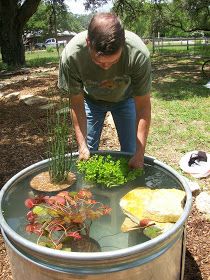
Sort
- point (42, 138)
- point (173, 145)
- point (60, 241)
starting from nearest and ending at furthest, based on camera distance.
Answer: point (60, 241) → point (173, 145) → point (42, 138)

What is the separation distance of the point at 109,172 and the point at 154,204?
412 mm

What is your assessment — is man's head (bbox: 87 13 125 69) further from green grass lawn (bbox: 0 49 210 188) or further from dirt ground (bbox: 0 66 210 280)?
green grass lawn (bbox: 0 49 210 188)

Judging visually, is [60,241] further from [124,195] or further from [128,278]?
[124,195]

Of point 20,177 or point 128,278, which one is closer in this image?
point 128,278

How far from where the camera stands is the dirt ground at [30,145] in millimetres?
2752

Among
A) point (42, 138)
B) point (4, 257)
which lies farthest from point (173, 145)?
point (4, 257)

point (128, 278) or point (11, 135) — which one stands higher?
point (128, 278)

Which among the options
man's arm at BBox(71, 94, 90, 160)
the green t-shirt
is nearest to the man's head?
the green t-shirt

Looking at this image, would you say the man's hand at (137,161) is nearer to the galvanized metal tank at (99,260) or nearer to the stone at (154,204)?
the stone at (154,204)

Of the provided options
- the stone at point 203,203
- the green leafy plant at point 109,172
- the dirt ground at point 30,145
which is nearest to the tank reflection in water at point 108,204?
the green leafy plant at point 109,172

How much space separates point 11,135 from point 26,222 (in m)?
4.03

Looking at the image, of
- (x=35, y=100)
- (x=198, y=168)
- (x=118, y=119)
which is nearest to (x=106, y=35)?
(x=118, y=119)

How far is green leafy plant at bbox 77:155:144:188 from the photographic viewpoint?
2.16 m

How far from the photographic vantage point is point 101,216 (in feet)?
6.04
